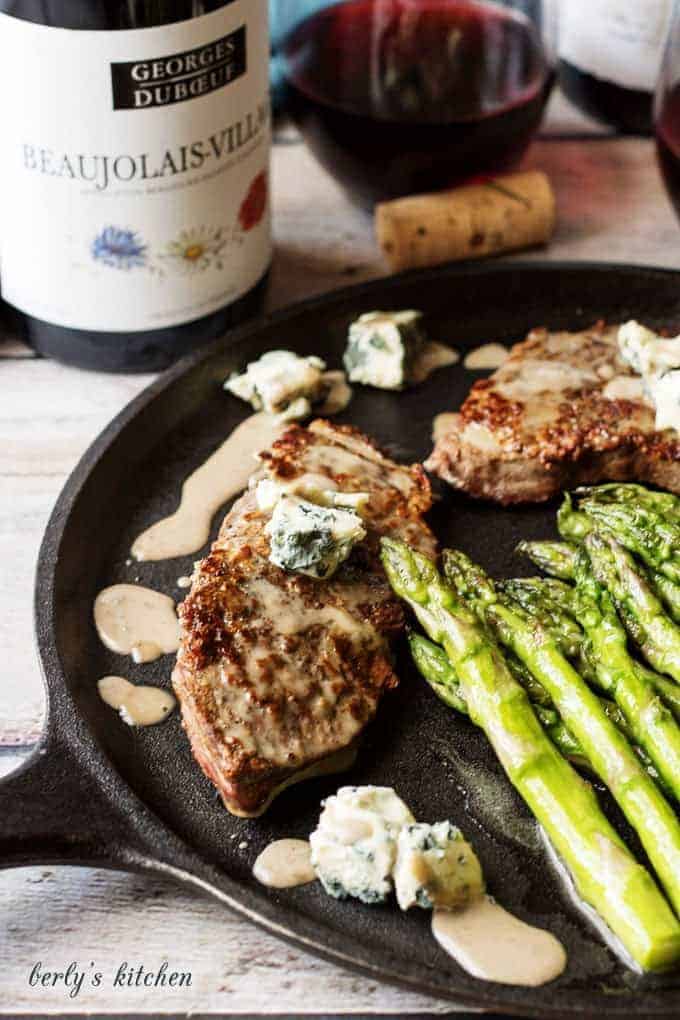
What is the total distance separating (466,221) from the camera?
392 centimetres

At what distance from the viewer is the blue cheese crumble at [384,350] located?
11.2 ft

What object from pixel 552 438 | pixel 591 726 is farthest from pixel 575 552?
pixel 591 726

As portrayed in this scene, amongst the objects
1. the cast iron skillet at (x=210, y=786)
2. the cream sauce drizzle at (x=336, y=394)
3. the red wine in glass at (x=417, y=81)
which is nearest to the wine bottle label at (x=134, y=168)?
the cast iron skillet at (x=210, y=786)

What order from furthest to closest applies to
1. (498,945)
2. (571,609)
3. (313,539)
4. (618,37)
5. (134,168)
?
(618,37) → (134,168) → (571,609) → (313,539) → (498,945)

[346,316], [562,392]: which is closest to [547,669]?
[562,392]

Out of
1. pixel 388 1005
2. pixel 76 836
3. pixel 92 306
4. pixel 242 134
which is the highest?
pixel 242 134

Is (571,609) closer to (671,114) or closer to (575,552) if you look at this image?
(575,552)

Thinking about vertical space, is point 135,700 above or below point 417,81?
below

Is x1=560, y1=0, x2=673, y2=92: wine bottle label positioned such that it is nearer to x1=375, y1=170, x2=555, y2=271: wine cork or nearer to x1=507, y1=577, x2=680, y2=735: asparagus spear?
x1=375, y1=170, x2=555, y2=271: wine cork

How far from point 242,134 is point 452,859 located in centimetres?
180

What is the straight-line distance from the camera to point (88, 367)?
11.9 ft

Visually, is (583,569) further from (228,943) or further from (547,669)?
(228,943)

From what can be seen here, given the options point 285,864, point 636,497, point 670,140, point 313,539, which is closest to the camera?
point 285,864

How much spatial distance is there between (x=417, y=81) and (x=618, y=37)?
0.92m
